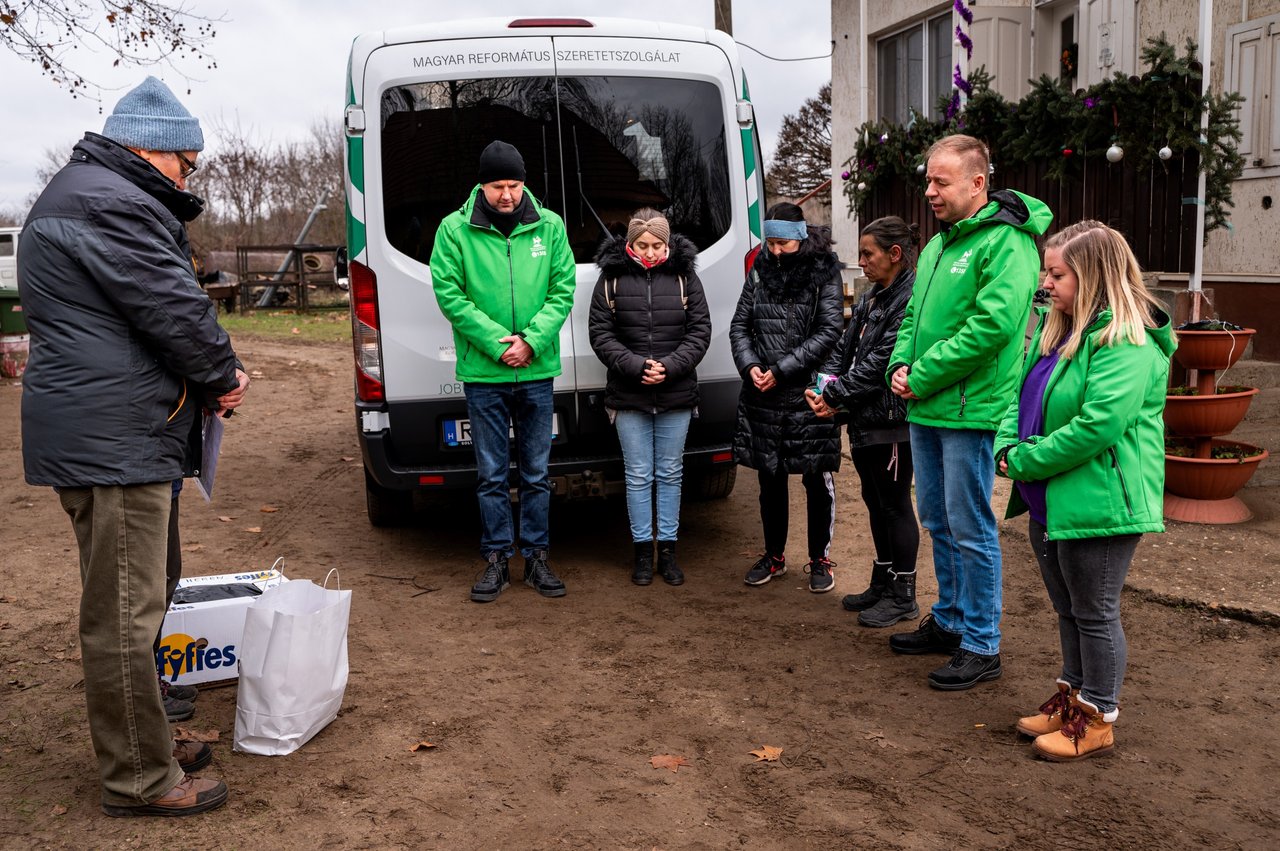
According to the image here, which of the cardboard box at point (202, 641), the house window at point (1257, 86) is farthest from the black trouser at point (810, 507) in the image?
the house window at point (1257, 86)

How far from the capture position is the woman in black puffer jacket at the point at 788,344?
17.7 feet

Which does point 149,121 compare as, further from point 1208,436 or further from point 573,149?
point 1208,436

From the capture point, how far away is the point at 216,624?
4.36 metres

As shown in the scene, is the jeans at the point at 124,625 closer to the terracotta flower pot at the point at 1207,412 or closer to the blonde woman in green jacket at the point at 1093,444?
the blonde woman in green jacket at the point at 1093,444

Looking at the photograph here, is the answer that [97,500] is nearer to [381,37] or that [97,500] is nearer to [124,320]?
[124,320]

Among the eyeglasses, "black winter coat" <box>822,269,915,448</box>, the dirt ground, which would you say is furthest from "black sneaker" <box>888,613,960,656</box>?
the eyeglasses

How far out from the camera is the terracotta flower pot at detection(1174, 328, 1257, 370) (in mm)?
6340

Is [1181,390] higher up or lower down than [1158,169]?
lower down

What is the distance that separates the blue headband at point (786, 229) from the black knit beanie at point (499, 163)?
1217mm

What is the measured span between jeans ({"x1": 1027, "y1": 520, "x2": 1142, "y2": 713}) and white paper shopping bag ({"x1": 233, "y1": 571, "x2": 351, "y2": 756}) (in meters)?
2.42

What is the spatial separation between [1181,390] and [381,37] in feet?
15.9

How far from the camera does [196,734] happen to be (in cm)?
404

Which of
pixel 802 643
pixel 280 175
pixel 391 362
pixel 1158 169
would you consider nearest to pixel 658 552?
pixel 802 643

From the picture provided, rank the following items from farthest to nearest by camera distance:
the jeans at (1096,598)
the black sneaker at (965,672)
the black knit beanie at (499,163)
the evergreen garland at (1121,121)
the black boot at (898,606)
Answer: the evergreen garland at (1121,121), the black knit beanie at (499,163), the black boot at (898,606), the black sneaker at (965,672), the jeans at (1096,598)
